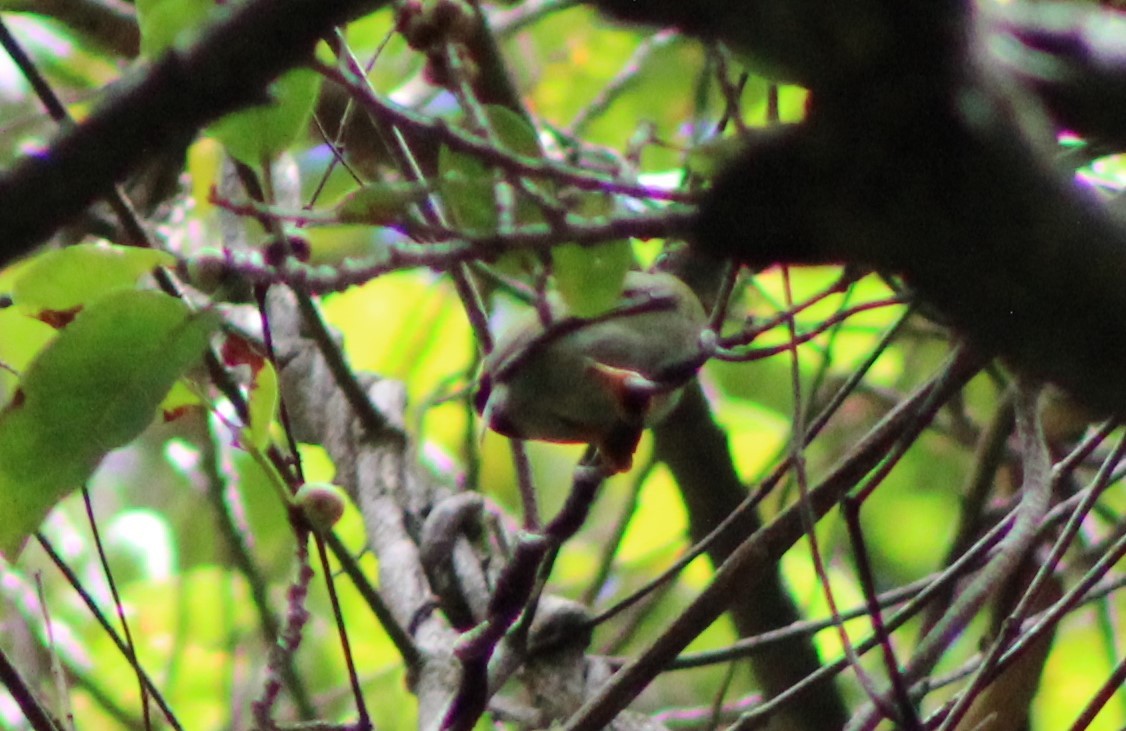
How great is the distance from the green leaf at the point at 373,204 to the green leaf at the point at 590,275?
7 cm

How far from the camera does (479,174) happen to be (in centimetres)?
58

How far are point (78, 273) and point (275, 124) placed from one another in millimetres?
103

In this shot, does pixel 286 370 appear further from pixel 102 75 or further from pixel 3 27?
pixel 102 75

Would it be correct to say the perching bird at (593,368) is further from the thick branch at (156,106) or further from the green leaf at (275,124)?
the thick branch at (156,106)

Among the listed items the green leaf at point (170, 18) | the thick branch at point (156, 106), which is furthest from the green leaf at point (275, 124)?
the thick branch at point (156, 106)

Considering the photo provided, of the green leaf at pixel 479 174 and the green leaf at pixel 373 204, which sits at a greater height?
the green leaf at pixel 479 174

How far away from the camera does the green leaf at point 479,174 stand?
0.57 m

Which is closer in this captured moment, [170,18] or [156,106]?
[156,106]

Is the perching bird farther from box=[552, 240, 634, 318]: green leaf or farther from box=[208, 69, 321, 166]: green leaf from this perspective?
box=[208, 69, 321, 166]: green leaf

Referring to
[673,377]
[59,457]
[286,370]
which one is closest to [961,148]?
[673,377]

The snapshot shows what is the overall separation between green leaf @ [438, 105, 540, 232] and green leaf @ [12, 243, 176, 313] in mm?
Result: 126

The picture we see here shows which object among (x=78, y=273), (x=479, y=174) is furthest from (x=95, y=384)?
(x=479, y=174)

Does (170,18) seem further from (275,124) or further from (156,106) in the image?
(156,106)

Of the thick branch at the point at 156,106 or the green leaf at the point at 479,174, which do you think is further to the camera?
the green leaf at the point at 479,174
